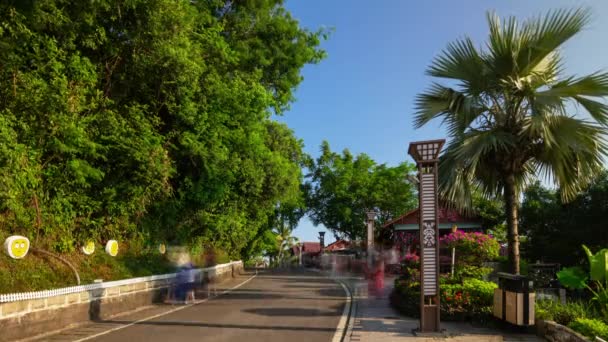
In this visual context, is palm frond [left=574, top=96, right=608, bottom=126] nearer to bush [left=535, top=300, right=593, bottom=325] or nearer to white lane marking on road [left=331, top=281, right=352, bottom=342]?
bush [left=535, top=300, right=593, bottom=325]

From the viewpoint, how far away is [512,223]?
40.5 ft

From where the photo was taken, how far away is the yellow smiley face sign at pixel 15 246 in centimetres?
964

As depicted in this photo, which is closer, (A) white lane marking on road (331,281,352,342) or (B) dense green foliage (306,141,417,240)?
(A) white lane marking on road (331,281,352,342)

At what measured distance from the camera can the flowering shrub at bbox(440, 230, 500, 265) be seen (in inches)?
570

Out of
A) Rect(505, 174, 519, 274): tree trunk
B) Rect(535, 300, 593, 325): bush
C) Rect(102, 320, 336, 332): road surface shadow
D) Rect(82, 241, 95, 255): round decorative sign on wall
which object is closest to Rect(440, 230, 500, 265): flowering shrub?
Rect(505, 174, 519, 274): tree trunk

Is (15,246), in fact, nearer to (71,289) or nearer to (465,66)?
(71,289)

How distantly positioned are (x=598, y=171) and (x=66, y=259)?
13.0m

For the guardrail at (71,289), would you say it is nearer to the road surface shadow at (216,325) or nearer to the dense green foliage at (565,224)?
the road surface shadow at (216,325)

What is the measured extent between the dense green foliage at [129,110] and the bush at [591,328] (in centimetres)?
1065

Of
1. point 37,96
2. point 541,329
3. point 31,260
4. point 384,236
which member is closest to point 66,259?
point 31,260

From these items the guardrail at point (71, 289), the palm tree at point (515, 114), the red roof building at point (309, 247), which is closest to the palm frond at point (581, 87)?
the palm tree at point (515, 114)

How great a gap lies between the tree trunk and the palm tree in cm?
2

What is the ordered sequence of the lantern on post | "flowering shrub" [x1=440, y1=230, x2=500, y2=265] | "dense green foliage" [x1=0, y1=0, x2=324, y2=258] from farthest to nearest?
1. "flowering shrub" [x1=440, y1=230, x2=500, y2=265]
2. "dense green foliage" [x1=0, y1=0, x2=324, y2=258]
3. the lantern on post

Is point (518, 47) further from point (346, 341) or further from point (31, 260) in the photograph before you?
point (31, 260)
